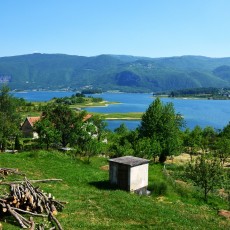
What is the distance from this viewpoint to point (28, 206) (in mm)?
18031

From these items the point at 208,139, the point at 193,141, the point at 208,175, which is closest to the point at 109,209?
the point at 208,175

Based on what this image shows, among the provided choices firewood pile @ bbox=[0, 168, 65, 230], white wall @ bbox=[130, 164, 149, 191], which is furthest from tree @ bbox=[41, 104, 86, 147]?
firewood pile @ bbox=[0, 168, 65, 230]

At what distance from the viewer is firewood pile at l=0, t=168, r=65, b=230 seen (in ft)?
54.2

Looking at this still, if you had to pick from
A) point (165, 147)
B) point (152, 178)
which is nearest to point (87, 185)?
point (152, 178)

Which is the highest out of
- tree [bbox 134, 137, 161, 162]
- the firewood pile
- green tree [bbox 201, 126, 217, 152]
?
the firewood pile

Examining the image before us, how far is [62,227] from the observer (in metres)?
17.0

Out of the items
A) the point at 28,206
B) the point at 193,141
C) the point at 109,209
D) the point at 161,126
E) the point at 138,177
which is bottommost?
the point at 193,141

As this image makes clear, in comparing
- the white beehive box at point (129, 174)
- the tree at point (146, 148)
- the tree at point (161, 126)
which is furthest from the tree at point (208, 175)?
the tree at point (161, 126)

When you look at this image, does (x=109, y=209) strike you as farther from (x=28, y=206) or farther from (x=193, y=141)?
(x=193, y=141)

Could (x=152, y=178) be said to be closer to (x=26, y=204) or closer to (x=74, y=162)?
(x=74, y=162)

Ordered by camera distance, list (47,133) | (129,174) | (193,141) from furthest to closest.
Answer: (193,141) < (47,133) < (129,174)

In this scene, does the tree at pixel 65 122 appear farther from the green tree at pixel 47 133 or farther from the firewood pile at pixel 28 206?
the firewood pile at pixel 28 206

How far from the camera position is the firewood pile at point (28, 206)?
16.5m

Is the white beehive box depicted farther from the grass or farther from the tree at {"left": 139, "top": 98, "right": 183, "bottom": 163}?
the tree at {"left": 139, "top": 98, "right": 183, "bottom": 163}
